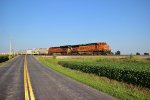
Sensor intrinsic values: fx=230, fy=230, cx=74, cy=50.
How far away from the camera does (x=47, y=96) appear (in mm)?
12781

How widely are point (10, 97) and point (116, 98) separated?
18.9ft

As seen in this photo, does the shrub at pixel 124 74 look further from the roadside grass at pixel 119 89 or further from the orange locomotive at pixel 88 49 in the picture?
the orange locomotive at pixel 88 49

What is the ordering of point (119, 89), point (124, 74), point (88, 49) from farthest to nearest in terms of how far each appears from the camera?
point (88, 49) < point (124, 74) < point (119, 89)

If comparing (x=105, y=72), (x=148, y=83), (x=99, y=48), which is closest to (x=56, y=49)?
(x=99, y=48)

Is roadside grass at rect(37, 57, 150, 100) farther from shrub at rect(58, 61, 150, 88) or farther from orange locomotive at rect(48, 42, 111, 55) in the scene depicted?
orange locomotive at rect(48, 42, 111, 55)

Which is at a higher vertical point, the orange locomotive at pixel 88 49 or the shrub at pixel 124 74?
the orange locomotive at pixel 88 49

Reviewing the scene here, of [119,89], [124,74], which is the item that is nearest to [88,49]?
[124,74]

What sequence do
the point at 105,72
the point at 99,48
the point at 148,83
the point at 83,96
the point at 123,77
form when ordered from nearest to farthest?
the point at 83,96, the point at 148,83, the point at 123,77, the point at 105,72, the point at 99,48

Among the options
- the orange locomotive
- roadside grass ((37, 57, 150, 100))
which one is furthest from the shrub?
the orange locomotive

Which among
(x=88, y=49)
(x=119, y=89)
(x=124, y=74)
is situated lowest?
(x=119, y=89)

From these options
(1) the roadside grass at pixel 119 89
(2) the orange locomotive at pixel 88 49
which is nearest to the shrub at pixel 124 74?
(1) the roadside grass at pixel 119 89

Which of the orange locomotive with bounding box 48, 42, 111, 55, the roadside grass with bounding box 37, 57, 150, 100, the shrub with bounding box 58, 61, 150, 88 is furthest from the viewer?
the orange locomotive with bounding box 48, 42, 111, 55

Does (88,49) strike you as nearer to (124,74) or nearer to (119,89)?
(124,74)

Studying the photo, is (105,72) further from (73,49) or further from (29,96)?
(73,49)
